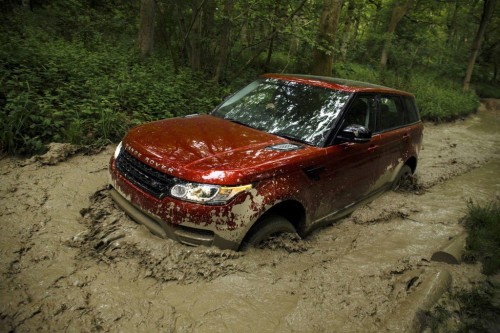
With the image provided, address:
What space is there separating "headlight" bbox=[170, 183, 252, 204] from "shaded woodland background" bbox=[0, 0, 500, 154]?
3.50m

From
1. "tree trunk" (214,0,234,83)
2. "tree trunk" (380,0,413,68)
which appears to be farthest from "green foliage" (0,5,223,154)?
"tree trunk" (380,0,413,68)

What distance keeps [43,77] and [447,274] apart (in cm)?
722

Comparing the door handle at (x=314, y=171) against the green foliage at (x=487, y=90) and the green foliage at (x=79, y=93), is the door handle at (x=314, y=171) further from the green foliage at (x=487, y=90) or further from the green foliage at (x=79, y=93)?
the green foliage at (x=487, y=90)

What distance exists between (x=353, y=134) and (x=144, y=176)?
218 centimetres

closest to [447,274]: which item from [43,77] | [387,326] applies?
[387,326]

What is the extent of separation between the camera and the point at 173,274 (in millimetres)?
3121

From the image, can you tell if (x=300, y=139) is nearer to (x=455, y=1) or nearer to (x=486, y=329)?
(x=486, y=329)

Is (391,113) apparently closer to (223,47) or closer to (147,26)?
(223,47)

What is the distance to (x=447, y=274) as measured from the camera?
3664mm

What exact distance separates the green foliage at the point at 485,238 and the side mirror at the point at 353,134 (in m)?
1.75

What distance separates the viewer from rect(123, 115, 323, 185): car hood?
3021mm

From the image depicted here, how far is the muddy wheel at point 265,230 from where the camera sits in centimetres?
325

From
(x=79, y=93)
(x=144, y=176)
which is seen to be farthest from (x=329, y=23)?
(x=144, y=176)

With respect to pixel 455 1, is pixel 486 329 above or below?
below
